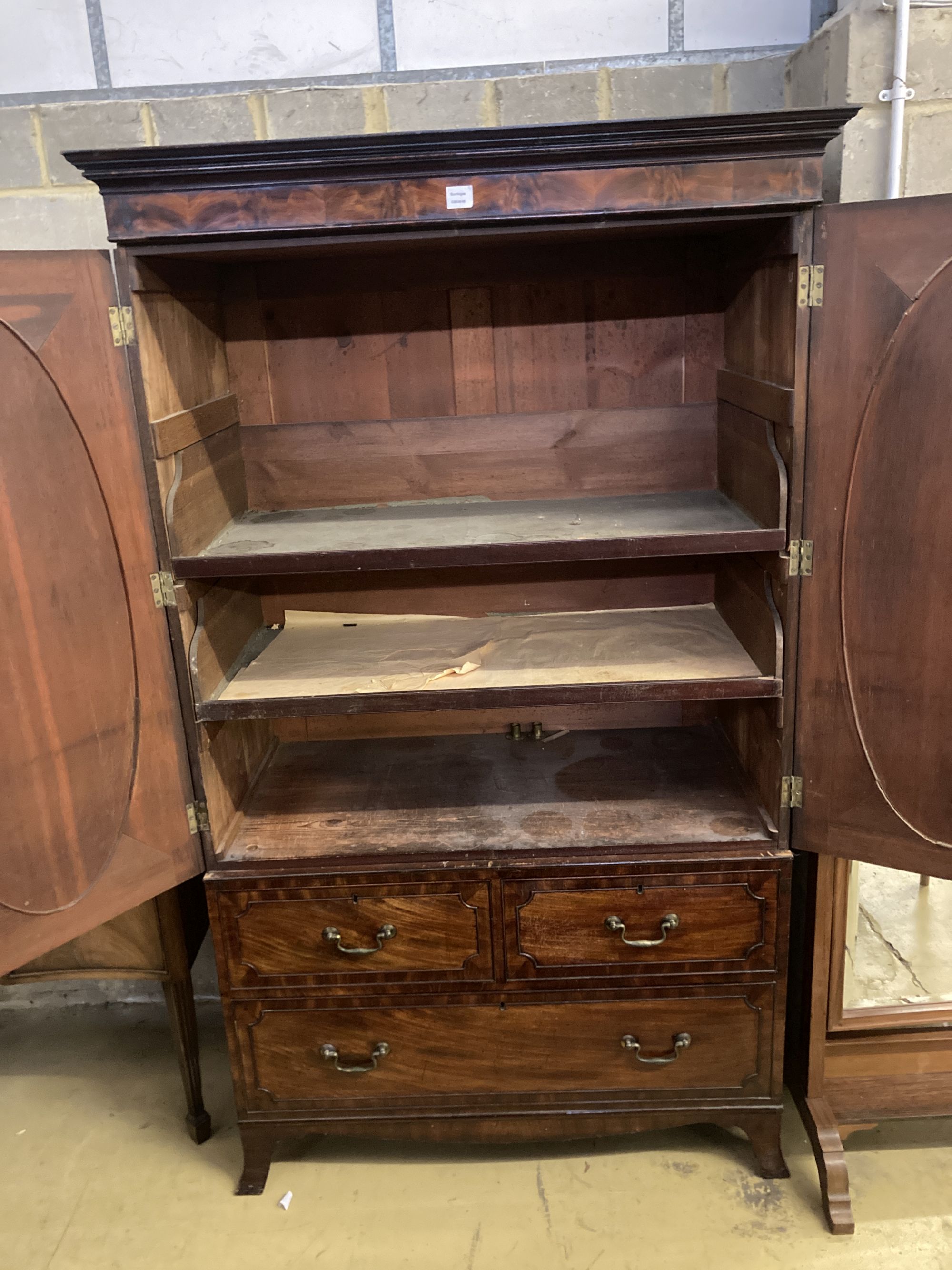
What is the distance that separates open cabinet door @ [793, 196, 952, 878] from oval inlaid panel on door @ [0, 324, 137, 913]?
1.12 metres

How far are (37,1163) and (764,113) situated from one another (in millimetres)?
A: 2378

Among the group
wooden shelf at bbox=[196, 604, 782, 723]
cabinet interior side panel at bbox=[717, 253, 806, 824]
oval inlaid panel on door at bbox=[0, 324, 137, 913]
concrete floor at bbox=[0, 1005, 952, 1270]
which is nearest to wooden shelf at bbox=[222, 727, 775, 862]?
cabinet interior side panel at bbox=[717, 253, 806, 824]

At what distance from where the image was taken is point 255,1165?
195cm

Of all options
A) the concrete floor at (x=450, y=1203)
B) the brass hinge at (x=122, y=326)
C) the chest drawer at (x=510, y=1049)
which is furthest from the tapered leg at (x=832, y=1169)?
the brass hinge at (x=122, y=326)

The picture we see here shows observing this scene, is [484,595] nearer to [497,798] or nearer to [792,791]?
[497,798]

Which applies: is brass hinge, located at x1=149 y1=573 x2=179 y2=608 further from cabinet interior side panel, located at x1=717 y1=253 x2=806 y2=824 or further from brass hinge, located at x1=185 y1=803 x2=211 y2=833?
cabinet interior side panel, located at x1=717 y1=253 x2=806 y2=824

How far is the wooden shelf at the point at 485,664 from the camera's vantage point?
5.53 feet

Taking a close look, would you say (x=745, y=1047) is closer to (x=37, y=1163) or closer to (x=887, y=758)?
(x=887, y=758)

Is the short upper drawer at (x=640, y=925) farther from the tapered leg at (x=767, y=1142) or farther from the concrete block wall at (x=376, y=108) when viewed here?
the concrete block wall at (x=376, y=108)

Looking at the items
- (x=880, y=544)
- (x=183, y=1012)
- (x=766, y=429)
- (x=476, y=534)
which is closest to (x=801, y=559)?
(x=880, y=544)

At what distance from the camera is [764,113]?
4.45 ft

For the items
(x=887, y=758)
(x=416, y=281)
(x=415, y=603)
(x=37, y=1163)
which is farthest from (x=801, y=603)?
(x=37, y=1163)

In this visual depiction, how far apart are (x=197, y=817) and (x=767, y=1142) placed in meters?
1.27

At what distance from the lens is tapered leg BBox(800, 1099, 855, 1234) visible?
180cm
